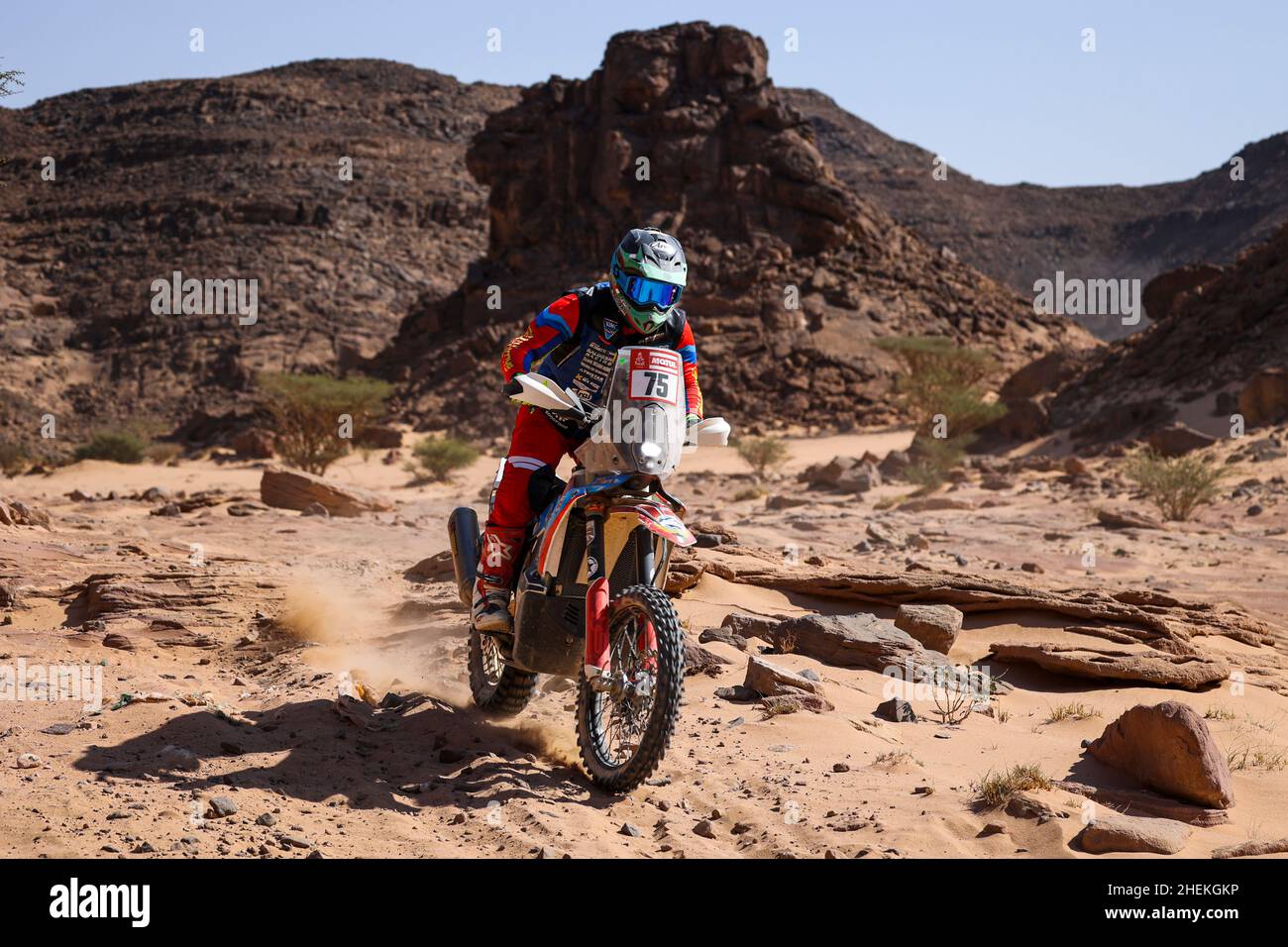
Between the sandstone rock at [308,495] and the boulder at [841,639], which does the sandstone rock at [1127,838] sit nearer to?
the boulder at [841,639]

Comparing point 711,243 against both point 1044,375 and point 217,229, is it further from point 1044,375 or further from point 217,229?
point 217,229

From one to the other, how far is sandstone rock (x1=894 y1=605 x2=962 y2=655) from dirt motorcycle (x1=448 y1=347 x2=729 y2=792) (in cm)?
317

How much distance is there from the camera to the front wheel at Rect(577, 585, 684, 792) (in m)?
4.62

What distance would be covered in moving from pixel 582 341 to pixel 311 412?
29418 millimetres

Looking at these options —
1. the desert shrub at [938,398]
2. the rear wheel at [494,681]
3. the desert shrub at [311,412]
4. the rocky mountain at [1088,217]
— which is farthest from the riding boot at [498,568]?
the rocky mountain at [1088,217]

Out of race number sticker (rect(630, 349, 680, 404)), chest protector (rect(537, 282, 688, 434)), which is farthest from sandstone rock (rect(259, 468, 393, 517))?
race number sticker (rect(630, 349, 680, 404))

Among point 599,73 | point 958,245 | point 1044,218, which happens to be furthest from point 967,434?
point 1044,218

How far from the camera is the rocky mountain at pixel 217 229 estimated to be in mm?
58250

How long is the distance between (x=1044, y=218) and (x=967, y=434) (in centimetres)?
8985

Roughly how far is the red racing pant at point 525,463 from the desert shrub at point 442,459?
74.8 ft

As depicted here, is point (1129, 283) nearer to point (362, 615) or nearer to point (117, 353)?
point (117, 353)

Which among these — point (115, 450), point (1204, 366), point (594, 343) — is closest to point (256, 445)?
point (115, 450)

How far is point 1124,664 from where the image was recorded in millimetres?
7262

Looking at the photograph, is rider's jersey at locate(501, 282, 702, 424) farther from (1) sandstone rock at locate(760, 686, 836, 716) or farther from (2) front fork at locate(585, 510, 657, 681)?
(1) sandstone rock at locate(760, 686, 836, 716)
